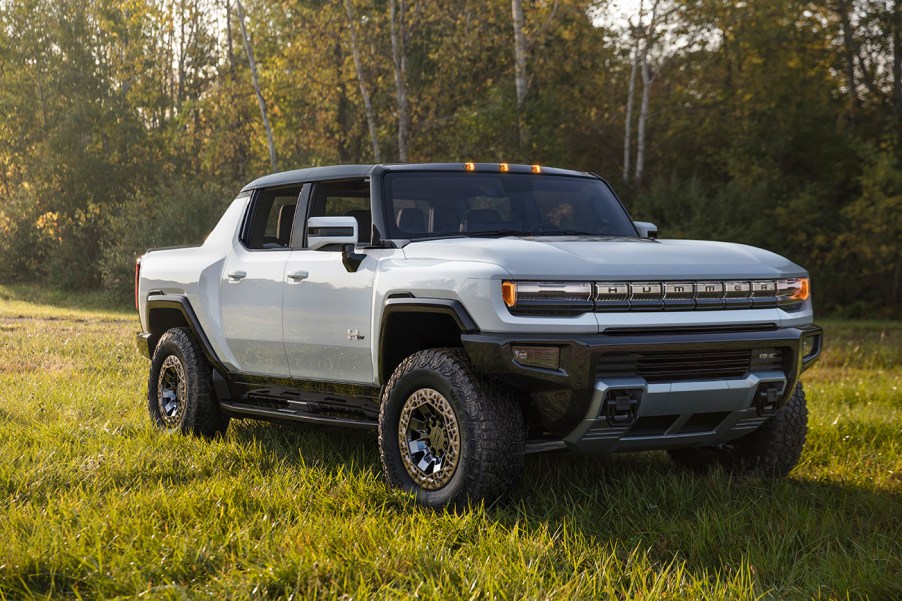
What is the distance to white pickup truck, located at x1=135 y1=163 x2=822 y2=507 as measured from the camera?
5043 mm

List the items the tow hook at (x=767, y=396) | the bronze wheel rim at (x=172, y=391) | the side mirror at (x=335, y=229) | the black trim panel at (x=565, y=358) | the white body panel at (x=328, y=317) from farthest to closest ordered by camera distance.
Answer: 1. the bronze wheel rim at (x=172, y=391)
2. the white body panel at (x=328, y=317)
3. the side mirror at (x=335, y=229)
4. the tow hook at (x=767, y=396)
5. the black trim panel at (x=565, y=358)

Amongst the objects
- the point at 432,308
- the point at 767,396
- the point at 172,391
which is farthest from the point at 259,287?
the point at 767,396

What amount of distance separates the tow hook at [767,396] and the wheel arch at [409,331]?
1.49 meters

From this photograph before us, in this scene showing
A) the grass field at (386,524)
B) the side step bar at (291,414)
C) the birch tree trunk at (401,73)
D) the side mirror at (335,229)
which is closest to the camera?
the grass field at (386,524)

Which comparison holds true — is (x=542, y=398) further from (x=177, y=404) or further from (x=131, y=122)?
(x=131, y=122)

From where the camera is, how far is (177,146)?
38562 millimetres

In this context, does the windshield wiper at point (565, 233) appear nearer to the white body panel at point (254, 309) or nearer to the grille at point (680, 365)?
the grille at point (680, 365)

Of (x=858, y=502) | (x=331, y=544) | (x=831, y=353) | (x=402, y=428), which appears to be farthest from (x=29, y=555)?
(x=831, y=353)

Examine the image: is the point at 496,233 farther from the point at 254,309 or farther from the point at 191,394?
the point at 191,394

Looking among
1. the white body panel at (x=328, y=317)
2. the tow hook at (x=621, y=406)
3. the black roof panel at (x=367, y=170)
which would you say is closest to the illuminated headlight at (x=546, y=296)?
the tow hook at (x=621, y=406)

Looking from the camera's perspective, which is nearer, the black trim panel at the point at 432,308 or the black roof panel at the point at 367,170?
the black trim panel at the point at 432,308

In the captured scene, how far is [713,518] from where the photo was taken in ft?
16.7

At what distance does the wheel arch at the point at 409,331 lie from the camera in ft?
18.0

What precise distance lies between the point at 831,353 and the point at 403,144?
13.9m
